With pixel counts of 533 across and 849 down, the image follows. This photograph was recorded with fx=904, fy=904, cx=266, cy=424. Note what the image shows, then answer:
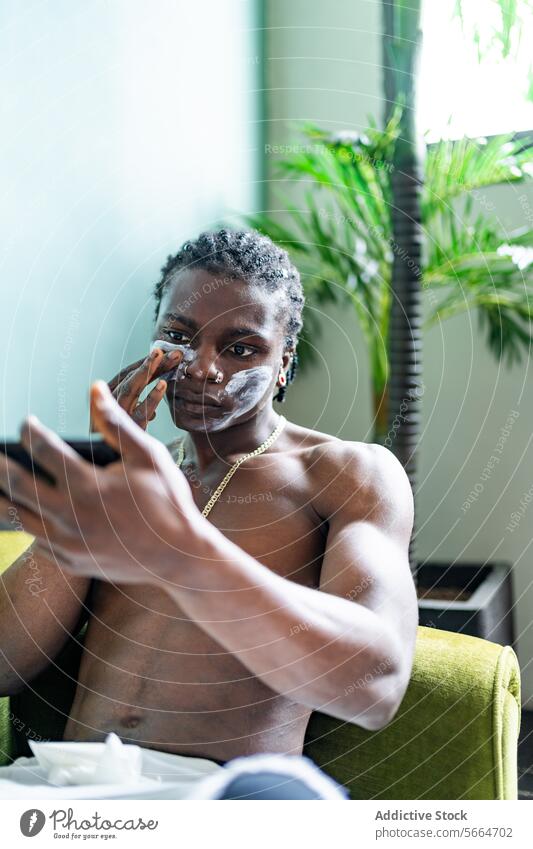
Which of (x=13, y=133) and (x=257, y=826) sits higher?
(x=13, y=133)

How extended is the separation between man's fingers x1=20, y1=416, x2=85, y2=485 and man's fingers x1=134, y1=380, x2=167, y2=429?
22 cm

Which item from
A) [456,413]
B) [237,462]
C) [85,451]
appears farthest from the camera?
[456,413]

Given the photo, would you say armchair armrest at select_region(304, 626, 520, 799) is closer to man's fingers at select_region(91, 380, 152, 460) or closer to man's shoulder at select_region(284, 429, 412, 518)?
man's shoulder at select_region(284, 429, 412, 518)

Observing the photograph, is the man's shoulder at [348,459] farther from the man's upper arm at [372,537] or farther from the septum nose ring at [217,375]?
the septum nose ring at [217,375]

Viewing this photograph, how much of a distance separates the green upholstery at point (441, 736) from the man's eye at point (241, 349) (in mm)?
261

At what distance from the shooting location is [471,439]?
1.43 metres

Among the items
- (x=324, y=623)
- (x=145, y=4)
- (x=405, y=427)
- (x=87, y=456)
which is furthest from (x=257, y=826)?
(x=145, y=4)

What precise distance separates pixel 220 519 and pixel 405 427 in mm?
477

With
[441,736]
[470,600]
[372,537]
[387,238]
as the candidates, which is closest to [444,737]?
[441,736]

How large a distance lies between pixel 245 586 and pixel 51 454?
5.1 inches

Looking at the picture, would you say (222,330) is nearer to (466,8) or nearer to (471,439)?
(466,8)

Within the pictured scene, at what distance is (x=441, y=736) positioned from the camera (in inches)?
25.5

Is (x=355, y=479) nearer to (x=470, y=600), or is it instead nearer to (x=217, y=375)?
(x=217, y=375)

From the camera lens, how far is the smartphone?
0.49 metres
